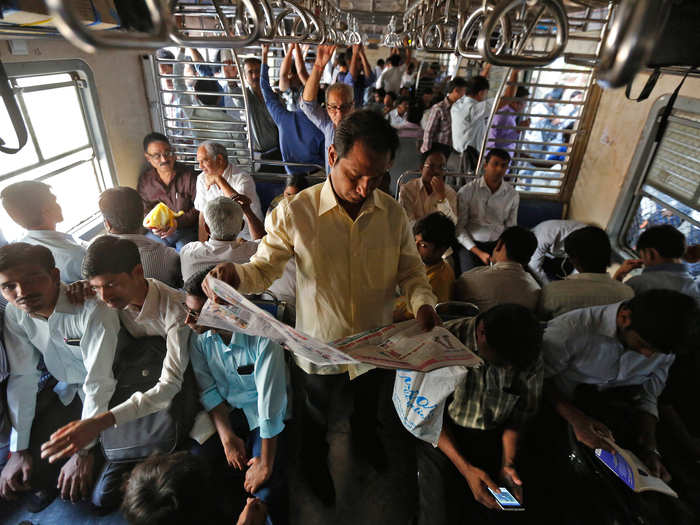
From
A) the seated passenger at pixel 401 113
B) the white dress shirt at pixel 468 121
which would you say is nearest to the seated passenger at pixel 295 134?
the white dress shirt at pixel 468 121

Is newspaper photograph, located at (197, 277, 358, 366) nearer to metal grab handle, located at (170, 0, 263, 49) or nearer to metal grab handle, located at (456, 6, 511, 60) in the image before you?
metal grab handle, located at (170, 0, 263, 49)

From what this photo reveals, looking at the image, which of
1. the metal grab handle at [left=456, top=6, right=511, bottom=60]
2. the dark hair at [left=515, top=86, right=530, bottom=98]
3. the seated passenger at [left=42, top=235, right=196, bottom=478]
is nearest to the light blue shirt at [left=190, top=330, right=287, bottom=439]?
the seated passenger at [left=42, top=235, right=196, bottom=478]

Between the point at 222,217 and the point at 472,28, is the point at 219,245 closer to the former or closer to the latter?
the point at 222,217

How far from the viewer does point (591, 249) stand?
106 inches

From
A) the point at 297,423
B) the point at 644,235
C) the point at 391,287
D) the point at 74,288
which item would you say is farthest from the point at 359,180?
the point at 644,235

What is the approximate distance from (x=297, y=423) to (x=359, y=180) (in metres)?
1.90

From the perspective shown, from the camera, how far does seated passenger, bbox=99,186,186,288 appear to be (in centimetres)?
278

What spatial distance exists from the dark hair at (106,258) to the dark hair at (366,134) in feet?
3.91

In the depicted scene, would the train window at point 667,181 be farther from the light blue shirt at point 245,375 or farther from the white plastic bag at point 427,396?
the light blue shirt at point 245,375

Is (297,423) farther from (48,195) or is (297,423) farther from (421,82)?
(421,82)

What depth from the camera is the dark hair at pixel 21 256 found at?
1.81 metres

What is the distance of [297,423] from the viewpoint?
2.74m

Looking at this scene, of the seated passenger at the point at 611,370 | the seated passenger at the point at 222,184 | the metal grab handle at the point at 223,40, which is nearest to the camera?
the metal grab handle at the point at 223,40

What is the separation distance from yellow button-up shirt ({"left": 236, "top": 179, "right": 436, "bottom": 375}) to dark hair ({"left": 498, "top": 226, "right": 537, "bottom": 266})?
42.6 inches
